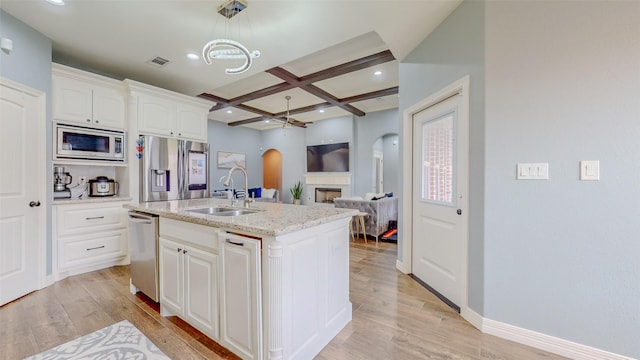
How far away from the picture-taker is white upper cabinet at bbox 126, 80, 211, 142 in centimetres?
347

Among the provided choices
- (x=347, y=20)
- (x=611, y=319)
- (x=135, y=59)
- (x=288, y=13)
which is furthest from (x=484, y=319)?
(x=135, y=59)

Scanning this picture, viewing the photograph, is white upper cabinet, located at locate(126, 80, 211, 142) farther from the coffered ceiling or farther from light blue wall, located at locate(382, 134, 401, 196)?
light blue wall, located at locate(382, 134, 401, 196)

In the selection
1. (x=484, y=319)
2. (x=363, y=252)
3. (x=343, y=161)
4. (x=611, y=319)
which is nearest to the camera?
(x=611, y=319)

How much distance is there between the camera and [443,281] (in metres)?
2.43

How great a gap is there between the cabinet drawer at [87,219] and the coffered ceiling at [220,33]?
1750 millimetres

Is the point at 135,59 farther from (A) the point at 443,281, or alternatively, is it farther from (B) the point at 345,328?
(A) the point at 443,281

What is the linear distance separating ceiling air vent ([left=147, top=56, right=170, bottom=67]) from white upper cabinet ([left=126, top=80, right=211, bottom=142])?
0.34 meters

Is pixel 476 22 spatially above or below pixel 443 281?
above

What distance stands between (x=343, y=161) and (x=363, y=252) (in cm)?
350

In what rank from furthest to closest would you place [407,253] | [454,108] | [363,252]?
[363,252] → [407,253] → [454,108]

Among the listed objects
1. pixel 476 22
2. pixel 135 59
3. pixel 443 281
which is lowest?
pixel 443 281

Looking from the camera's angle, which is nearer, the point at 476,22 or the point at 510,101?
the point at 510,101

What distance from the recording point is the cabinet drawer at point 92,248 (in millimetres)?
2896

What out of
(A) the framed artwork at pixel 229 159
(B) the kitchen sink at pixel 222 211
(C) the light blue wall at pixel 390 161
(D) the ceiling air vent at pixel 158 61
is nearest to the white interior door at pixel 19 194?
(D) the ceiling air vent at pixel 158 61
